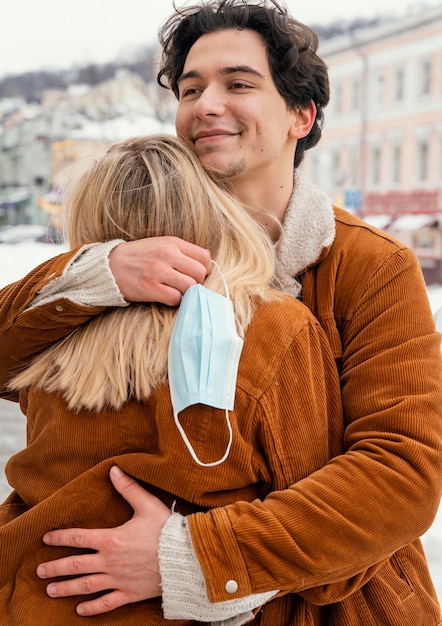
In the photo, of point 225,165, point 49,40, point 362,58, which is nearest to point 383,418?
point 225,165

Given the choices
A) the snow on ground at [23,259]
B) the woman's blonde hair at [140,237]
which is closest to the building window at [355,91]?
the snow on ground at [23,259]

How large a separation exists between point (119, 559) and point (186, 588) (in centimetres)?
13

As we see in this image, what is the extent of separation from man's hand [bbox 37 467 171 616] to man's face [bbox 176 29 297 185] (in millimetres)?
835

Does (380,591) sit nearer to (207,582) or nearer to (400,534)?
(400,534)

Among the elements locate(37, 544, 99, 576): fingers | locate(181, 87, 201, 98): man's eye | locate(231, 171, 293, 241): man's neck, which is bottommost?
locate(37, 544, 99, 576): fingers

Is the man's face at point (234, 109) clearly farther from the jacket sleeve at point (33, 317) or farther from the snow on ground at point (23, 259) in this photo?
the snow on ground at point (23, 259)

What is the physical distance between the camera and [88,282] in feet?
4.31

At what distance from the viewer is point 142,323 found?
1273 millimetres

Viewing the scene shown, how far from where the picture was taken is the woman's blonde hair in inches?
48.0

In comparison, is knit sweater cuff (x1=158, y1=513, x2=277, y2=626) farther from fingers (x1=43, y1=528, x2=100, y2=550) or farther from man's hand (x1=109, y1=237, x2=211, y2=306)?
man's hand (x1=109, y1=237, x2=211, y2=306)

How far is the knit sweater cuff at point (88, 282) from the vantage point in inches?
50.5

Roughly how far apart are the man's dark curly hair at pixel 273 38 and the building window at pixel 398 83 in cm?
380

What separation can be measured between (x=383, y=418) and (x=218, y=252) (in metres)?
0.45

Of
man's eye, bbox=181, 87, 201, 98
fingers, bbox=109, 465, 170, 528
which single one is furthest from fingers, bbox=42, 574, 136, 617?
man's eye, bbox=181, 87, 201, 98
